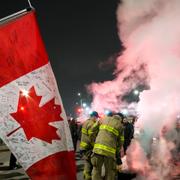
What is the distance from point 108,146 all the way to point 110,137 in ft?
0.60

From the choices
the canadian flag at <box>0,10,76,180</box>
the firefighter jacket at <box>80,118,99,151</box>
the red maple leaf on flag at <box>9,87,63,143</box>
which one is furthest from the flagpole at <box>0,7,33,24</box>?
the firefighter jacket at <box>80,118,99,151</box>

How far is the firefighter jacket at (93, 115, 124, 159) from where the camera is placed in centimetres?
897

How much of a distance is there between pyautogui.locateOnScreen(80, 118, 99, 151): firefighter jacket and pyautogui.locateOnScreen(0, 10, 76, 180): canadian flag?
6.47 meters

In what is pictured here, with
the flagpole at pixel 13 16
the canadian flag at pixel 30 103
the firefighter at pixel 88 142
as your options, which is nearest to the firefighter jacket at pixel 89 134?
the firefighter at pixel 88 142

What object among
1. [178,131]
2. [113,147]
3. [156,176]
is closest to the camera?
[113,147]

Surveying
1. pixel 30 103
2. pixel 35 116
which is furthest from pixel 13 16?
pixel 35 116

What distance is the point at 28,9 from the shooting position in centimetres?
413

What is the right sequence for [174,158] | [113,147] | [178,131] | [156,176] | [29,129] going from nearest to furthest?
[29,129], [113,147], [156,176], [174,158], [178,131]

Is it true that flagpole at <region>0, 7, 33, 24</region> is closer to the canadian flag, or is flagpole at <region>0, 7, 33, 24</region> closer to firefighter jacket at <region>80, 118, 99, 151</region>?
the canadian flag

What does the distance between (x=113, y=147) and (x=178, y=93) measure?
8689 millimetres

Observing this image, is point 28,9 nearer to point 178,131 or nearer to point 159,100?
point 159,100

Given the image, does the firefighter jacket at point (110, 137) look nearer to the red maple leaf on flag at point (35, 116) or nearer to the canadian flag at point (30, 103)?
the canadian flag at point (30, 103)

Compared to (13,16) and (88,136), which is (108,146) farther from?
(13,16)

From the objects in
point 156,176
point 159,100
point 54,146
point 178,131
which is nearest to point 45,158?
point 54,146
